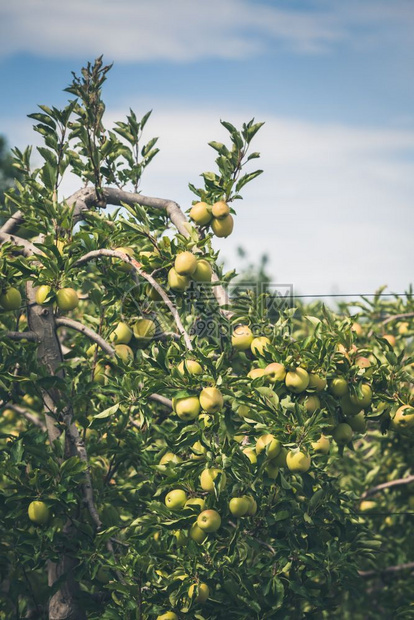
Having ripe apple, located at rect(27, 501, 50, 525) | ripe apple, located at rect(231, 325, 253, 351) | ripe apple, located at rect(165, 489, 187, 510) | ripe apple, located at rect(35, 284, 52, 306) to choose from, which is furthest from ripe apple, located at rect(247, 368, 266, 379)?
ripe apple, located at rect(27, 501, 50, 525)

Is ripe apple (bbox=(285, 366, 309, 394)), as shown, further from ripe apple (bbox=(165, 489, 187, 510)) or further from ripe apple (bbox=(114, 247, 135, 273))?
ripe apple (bbox=(114, 247, 135, 273))

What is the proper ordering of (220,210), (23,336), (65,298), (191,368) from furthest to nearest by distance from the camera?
(23,336), (220,210), (65,298), (191,368)

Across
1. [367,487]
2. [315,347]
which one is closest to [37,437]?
[315,347]

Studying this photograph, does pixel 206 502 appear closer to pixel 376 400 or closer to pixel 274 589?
pixel 274 589

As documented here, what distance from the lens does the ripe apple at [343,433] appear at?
3266 mm

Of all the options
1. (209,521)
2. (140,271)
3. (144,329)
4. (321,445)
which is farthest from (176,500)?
(140,271)

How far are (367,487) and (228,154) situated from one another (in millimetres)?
3235

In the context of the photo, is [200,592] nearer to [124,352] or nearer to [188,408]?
[188,408]

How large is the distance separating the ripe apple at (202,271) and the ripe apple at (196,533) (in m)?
1.11

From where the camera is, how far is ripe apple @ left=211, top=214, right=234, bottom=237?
3.37m

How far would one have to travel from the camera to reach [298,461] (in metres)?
2.81

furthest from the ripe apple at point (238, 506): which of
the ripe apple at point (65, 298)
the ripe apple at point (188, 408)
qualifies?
the ripe apple at point (65, 298)

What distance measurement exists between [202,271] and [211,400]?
2.24ft

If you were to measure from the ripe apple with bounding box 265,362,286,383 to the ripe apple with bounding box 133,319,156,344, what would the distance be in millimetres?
781
